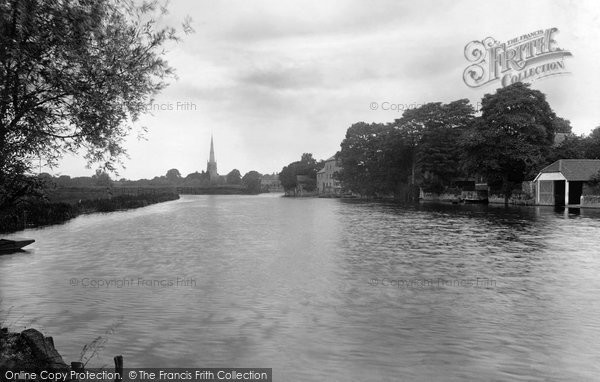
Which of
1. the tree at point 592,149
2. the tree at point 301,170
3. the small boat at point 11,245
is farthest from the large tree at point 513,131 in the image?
the tree at point 301,170

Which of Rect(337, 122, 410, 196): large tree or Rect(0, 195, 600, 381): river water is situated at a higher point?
Rect(337, 122, 410, 196): large tree

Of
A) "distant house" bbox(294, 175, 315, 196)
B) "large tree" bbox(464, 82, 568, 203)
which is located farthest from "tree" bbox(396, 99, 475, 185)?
"distant house" bbox(294, 175, 315, 196)

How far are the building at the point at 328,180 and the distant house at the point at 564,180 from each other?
3351 inches

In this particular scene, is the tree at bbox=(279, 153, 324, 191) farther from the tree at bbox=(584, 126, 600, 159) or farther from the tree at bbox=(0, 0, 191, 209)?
the tree at bbox=(0, 0, 191, 209)

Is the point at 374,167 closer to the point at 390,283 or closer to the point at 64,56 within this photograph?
the point at 390,283

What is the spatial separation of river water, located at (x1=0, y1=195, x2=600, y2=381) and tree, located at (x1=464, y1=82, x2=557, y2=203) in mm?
42525

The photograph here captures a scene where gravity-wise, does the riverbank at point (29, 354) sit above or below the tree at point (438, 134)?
below

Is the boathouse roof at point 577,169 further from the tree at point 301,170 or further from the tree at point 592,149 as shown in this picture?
the tree at point 301,170

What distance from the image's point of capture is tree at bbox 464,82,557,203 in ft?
211

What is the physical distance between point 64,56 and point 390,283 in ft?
40.8

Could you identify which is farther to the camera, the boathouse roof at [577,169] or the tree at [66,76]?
the boathouse roof at [577,169]

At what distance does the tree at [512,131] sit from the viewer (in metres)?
64.2

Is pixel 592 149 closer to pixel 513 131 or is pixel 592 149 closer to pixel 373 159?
pixel 513 131

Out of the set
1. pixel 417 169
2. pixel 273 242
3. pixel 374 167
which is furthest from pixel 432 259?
pixel 374 167
